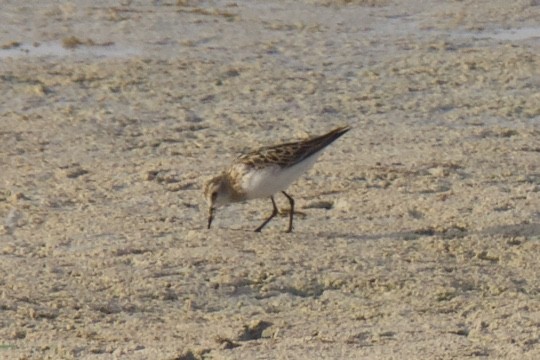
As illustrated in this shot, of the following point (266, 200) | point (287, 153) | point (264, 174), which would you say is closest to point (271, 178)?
point (264, 174)

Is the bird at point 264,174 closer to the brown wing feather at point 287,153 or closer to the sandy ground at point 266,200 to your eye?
the brown wing feather at point 287,153

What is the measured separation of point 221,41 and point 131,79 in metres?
1.64

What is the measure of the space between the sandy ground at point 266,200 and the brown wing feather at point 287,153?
0.44 metres

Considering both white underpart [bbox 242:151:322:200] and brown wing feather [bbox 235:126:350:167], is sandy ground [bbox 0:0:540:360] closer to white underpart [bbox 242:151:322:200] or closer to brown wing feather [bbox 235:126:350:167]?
white underpart [bbox 242:151:322:200]

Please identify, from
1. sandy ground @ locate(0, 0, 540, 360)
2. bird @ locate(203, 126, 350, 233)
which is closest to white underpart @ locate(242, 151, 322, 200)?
bird @ locate(203, 126, 350, 233)

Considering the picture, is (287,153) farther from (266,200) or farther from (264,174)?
(266,200)

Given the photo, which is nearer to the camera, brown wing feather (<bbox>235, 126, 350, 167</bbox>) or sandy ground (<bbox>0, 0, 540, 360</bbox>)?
sandy ground (<bbox>0, 0, 540, 360</bbox>)

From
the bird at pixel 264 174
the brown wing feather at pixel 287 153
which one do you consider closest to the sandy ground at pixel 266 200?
the bird at pixel 264 174

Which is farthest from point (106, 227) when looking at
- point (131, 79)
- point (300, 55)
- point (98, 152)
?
point (300, 55)

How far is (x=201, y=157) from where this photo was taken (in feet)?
31.2

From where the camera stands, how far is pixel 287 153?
25.9ft

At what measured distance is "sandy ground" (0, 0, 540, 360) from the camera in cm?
643

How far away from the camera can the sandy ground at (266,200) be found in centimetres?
643

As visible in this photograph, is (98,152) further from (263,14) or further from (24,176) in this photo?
(263,14)
